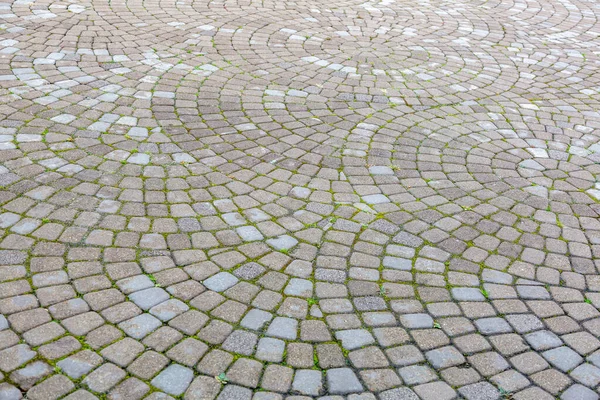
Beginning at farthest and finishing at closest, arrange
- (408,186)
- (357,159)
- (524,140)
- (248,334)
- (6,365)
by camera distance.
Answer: (524,140), (357,159), (408,186), (248,334), (6,365)

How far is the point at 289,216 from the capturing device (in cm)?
507

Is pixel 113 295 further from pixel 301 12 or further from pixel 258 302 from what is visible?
pixel 301 12

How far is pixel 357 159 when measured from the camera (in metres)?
6.01

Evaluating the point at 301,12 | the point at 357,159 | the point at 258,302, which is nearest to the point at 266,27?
the point at 301,12

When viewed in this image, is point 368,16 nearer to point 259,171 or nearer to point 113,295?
point 259,171

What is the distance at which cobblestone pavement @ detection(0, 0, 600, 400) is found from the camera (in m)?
3.69

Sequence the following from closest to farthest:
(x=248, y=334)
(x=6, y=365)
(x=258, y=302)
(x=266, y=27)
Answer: (x=6, y=365), (x=248, y=334), (x=258, y=302), (x=266, y=27)

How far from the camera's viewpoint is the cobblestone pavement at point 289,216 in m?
3.69

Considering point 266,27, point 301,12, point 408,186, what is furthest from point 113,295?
point 301,12

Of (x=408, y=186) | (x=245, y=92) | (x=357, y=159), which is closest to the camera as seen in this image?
(x=408, y=186)

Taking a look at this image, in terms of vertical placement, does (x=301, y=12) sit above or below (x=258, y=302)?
above

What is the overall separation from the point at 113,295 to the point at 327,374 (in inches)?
60.1

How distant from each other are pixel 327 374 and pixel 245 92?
171 inches

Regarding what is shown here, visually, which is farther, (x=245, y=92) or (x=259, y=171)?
(x=245, y=92)
